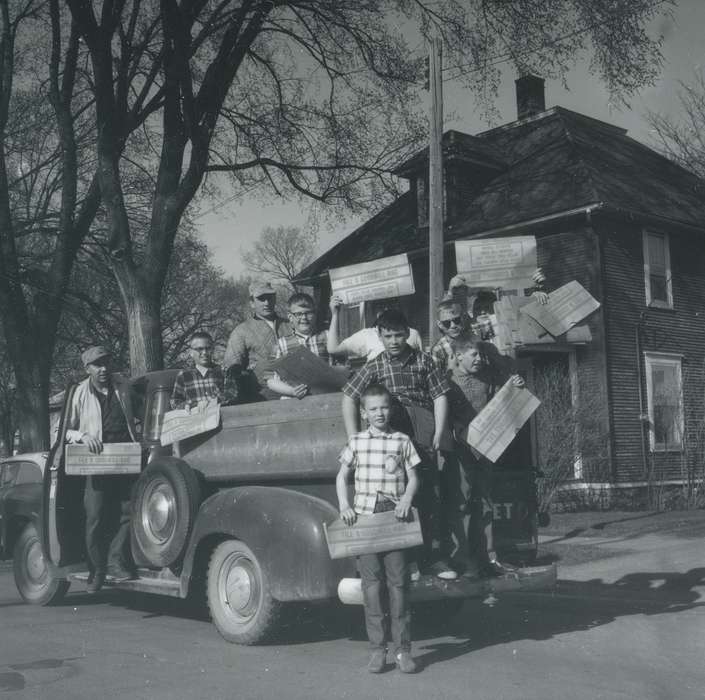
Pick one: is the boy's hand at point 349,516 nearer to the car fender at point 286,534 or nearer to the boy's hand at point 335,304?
the car fender at point 286,534

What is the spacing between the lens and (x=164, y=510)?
7.23 metres

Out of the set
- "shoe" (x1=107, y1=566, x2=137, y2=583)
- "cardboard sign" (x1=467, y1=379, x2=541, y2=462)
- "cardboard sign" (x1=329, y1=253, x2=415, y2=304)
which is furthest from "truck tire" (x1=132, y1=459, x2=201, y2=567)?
"cardboard sign" (x1=329, y1=253, x2=415, y2=304)

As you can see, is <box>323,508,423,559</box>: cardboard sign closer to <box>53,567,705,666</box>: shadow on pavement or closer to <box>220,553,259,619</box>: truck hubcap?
<box>53,567,705,666</box>: shadow on pavement

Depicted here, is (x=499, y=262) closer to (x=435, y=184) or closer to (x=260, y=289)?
(x=260, y=289)

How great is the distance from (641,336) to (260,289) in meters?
14.9

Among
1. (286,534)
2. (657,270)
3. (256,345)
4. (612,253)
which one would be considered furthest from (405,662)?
A: (657,270)

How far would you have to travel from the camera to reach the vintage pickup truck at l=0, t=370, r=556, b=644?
6055 mm

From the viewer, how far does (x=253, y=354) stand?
8141 millimetres

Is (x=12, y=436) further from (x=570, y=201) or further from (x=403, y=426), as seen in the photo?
(x=403, y=426)

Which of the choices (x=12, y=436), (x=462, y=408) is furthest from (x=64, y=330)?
(x=12, y=436)

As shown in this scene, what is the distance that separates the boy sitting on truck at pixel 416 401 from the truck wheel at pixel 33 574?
3.82 metres

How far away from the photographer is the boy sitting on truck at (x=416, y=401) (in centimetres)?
611

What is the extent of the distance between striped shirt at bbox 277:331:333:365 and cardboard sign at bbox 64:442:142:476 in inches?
56.6

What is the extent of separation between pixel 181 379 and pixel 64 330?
17.0 m
